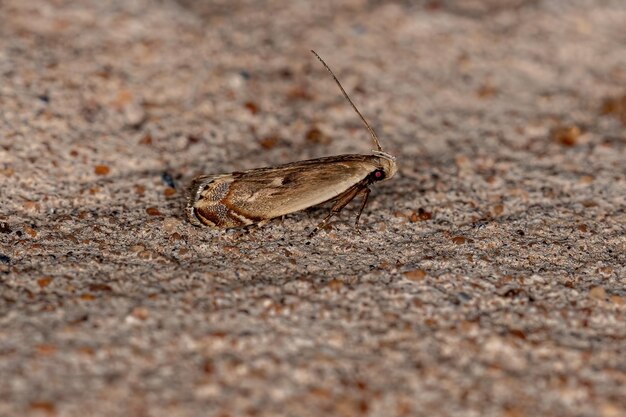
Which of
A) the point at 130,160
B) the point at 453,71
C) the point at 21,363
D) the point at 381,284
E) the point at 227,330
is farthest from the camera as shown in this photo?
the point at 453,71

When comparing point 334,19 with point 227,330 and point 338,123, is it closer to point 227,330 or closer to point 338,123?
point 338,123

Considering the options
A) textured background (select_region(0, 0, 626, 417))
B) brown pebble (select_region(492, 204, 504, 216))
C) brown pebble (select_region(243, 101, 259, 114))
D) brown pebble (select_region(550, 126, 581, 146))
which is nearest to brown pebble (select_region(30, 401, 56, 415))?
textured background (select_region(0, 0, 626, 417))

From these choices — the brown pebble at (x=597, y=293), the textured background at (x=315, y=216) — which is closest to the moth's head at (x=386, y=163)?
the textured background at (x=315, y=216)

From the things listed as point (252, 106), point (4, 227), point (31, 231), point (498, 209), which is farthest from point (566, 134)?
point (4, 227)

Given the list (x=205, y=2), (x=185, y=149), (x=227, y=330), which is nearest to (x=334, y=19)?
(x=205, y=2)

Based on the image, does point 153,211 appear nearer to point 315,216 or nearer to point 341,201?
point 315,216

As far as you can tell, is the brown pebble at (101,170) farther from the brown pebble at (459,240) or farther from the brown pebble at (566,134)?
the brown pebble at (566,134)

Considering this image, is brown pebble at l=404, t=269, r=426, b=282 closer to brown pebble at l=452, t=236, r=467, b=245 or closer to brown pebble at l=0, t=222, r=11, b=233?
brown pebble at l=452, t=236, r=467, b=245
